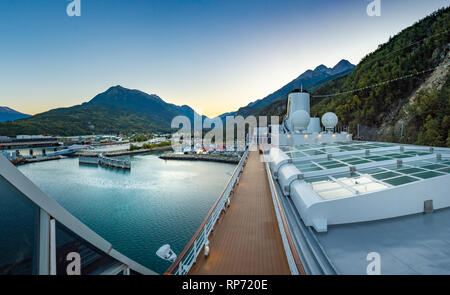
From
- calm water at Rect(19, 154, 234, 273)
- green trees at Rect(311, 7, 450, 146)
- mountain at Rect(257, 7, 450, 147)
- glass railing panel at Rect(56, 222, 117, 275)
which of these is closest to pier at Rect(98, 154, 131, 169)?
calm water at Rect(19, 154, 234, 273)

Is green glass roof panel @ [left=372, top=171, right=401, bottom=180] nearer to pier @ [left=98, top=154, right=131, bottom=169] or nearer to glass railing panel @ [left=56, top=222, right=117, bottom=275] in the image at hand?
glass railing panel @ [left=56, top=222, right=117, bottom=275]

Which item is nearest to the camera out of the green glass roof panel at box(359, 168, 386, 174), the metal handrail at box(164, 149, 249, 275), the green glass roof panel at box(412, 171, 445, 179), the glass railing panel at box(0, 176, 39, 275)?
the glass railing panel at box(0, 176, 39, 275)

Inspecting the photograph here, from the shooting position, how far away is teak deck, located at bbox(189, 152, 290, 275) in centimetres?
313

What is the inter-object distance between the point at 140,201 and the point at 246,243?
13.0m

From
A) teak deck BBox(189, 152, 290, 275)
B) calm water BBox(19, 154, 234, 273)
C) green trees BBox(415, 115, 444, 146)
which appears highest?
green trees BBox(415, 115, 444, 146)

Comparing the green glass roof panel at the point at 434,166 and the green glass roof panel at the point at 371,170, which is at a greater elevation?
the green glass roof panel at the point at 434,166

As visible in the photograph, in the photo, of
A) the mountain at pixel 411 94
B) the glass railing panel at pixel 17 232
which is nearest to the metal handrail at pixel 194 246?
the glass railing panel at pixel 17 232

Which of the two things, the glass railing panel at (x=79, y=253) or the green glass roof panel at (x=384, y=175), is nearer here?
the glass railing panel at (x=79, y=253)

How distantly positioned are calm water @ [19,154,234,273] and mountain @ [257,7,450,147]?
66.9 feet

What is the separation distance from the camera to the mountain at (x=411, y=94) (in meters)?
20.5

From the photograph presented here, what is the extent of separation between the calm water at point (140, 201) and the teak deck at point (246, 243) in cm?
416

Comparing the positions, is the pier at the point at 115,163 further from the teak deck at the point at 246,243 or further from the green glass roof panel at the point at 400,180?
the green glass roof panel at the point at 400,180

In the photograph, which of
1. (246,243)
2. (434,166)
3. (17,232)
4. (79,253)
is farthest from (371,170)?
(17,232)
